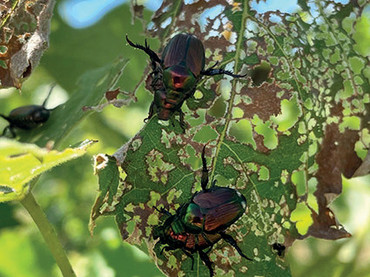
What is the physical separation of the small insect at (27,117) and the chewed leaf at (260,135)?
1.16 m

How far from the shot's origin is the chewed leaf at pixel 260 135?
7.63 feet

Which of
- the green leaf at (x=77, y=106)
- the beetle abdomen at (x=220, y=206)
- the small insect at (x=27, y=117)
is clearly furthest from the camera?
the small insect at (x=27, y=117)

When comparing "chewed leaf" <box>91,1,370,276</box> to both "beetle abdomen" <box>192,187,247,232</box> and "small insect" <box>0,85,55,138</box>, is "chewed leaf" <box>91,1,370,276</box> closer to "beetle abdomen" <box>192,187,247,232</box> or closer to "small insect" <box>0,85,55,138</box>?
"beetle abdomen" <box>192,187,247,232</box>

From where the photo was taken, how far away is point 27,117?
347 cm

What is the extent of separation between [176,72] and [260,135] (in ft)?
1.55

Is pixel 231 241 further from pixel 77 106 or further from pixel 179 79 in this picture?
pixel 77 106

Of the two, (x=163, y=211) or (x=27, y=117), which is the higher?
(x=163, y=211)

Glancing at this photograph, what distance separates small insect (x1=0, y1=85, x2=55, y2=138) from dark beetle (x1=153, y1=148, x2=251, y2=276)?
4.31 feet

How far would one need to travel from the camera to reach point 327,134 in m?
2.45

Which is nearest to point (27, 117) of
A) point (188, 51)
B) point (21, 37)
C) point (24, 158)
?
point (21, 37)

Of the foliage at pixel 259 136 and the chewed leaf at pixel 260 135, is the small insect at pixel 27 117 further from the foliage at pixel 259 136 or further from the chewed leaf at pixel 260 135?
the chewed leaf at pixel 260 135

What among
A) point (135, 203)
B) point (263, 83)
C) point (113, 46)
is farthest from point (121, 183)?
point (113, 46)

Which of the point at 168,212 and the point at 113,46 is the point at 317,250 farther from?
the point at 113,46

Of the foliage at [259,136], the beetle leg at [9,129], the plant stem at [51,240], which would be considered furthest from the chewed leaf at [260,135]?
the beetle leg at [9,129]
